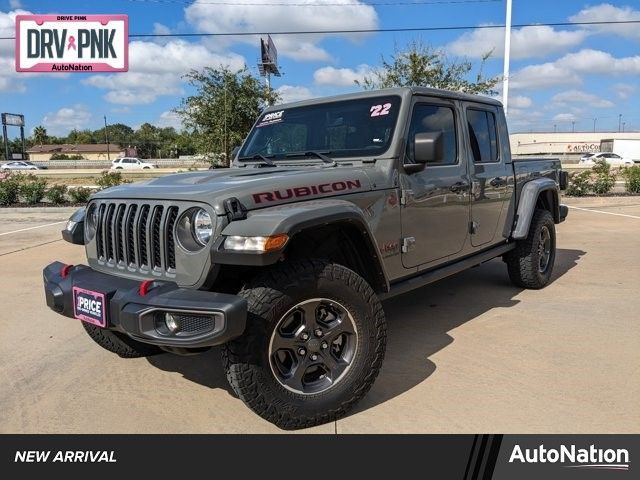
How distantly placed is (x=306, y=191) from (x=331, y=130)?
1073mm

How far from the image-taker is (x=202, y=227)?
277 cm

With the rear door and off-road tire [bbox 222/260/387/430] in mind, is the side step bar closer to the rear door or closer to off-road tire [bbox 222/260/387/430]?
the rear door

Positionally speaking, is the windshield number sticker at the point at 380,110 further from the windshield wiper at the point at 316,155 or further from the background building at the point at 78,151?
the background building at the point at 78,151

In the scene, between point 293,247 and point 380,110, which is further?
point 380,110

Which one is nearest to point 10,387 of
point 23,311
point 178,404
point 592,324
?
point 178,404

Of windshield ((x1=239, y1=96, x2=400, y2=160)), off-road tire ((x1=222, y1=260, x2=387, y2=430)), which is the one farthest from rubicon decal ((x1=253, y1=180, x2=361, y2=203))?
windshield ((x1=239, y1=96, x2=400, y2=160))

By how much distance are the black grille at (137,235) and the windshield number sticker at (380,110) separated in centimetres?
166

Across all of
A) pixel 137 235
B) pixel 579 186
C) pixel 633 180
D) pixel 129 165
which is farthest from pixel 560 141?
pixel 137 235

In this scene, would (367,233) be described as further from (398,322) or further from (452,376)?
(398,322)

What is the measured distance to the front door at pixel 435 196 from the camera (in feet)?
12.1

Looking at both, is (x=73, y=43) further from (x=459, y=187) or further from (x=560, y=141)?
(x=560, y=141)

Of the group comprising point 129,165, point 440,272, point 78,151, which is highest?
point 78,151

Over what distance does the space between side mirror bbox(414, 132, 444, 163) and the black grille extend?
5.24ft

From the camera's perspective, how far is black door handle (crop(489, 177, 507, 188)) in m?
4.75
